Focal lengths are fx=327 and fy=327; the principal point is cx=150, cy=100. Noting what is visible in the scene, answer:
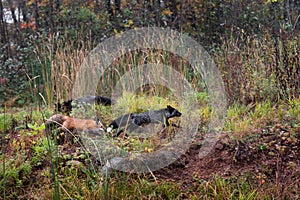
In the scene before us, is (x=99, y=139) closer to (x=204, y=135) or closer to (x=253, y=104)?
(x=204, y=135)

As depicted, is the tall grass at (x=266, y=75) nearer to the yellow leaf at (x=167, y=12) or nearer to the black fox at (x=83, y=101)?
the black fox at (x=83, y=101)

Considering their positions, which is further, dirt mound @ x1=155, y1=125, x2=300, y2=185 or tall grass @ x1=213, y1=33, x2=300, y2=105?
tall grass @ x1=213, y1=33, x2=300, y2=105

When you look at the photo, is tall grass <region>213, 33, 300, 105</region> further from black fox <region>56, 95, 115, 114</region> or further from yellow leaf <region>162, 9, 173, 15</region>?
yellow leaf <region>162, 9, 173, 15</region>

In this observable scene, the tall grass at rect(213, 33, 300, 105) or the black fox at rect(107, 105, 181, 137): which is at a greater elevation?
the tall grass at rect(213, 33, 300, 105)

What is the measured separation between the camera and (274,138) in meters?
2.47

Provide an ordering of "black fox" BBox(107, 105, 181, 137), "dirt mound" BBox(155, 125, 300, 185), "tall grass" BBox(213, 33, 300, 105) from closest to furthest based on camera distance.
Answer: "dirt mound" BBox(155, 125, 300, 185)
"black fox" BBox(107, 105, 181, 137)
"tall grass" BBox(213, 33, 300, 105)

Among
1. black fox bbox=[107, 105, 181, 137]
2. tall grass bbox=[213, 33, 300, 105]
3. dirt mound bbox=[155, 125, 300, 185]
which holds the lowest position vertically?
dirt mound bbox=[155, 125, 300, 185]

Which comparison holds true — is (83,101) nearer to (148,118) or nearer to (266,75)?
(148,118)

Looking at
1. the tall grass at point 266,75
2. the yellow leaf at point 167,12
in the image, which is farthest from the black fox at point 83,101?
the yellow leaf at point 167,12

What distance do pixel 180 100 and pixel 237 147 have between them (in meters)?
1.31

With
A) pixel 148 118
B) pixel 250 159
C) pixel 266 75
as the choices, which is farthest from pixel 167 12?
pixel 250 159

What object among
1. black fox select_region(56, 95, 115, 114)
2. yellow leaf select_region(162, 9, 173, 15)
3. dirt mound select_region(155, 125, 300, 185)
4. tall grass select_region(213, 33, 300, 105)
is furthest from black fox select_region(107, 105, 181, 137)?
yellow leaf select_region(162, 9, 173, 15)

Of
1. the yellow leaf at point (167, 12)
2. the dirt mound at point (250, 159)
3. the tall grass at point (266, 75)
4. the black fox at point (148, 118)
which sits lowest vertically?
the dirt mound at point (250, 159)

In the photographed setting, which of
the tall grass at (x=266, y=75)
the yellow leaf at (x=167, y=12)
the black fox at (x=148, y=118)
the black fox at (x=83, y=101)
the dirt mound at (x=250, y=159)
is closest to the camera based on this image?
the dirt mound at (x=250, y=159)
